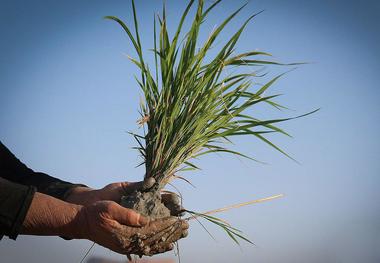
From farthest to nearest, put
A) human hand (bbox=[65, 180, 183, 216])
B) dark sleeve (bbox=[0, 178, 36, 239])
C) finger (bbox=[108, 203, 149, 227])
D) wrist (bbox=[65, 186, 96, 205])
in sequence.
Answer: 1. wrist (bbox=[65, 186, 96, 205])
2. human hand (bbox=[65, 180, 183, 216])
3. finger (bbox=[108, 203, 149, 227])
4. dark sleeve (bbox=[0, 178, 36, 239])

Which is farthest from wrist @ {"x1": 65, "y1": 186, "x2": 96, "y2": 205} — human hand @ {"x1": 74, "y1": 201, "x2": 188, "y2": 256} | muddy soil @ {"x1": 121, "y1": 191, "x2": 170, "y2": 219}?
human hand @ {"x1": 74, "y1": 201, "x2": 188, "y2": 256}

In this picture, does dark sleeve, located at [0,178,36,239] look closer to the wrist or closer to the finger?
the finger

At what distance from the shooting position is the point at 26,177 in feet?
8.39

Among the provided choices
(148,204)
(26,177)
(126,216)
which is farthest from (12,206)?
(26,177)

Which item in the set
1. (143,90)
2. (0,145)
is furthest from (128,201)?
(0,145)

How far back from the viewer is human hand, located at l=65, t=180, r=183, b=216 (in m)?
2.24

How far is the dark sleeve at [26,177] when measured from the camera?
251 cm

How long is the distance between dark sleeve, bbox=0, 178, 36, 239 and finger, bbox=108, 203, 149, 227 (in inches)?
13.9

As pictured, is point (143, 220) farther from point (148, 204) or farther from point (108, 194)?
point (108, 194)

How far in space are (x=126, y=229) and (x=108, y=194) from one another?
52 cm

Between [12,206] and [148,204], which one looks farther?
[148,204]

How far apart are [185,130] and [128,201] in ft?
1.52

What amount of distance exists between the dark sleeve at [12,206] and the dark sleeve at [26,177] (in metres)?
0.69

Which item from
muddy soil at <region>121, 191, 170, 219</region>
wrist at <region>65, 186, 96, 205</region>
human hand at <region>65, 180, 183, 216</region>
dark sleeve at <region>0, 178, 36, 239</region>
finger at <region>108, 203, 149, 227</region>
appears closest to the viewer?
dark sleeve at <region>0, 178, 36, 239</region>
